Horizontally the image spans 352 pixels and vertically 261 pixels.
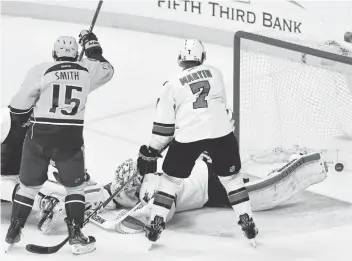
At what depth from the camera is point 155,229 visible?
302 cm

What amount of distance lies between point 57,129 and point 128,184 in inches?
21.4

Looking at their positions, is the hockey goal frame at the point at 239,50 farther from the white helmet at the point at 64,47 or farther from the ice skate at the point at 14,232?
the ice skate at the point at 14,232

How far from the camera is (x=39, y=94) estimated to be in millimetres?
2947

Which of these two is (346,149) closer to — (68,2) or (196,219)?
(196,219)

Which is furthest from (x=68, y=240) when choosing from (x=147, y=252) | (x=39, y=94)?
(x=39, y=94)

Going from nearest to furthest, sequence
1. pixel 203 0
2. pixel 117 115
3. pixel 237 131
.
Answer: pixel 237 131
pixel 117 115
pixel 203 0

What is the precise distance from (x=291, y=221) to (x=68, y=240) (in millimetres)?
1020

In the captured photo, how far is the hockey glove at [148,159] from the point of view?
306 centimetres

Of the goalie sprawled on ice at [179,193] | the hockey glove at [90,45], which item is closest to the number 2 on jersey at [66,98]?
the hockey glove at [90,45]

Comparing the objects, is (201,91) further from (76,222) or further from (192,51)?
(76,222)

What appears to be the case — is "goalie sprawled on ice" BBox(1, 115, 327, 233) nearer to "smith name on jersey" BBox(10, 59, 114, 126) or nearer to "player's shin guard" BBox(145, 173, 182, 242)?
"player's shin guard" BBox(145, 173, 182, 242)

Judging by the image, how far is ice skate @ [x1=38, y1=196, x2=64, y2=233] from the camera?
3221mm

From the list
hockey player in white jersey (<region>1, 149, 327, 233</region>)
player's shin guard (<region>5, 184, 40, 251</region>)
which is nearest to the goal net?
hockey player in white jersey (<region>1, 149, 327, 233</region>)

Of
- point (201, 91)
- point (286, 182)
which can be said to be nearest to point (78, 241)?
point (201, 91)
